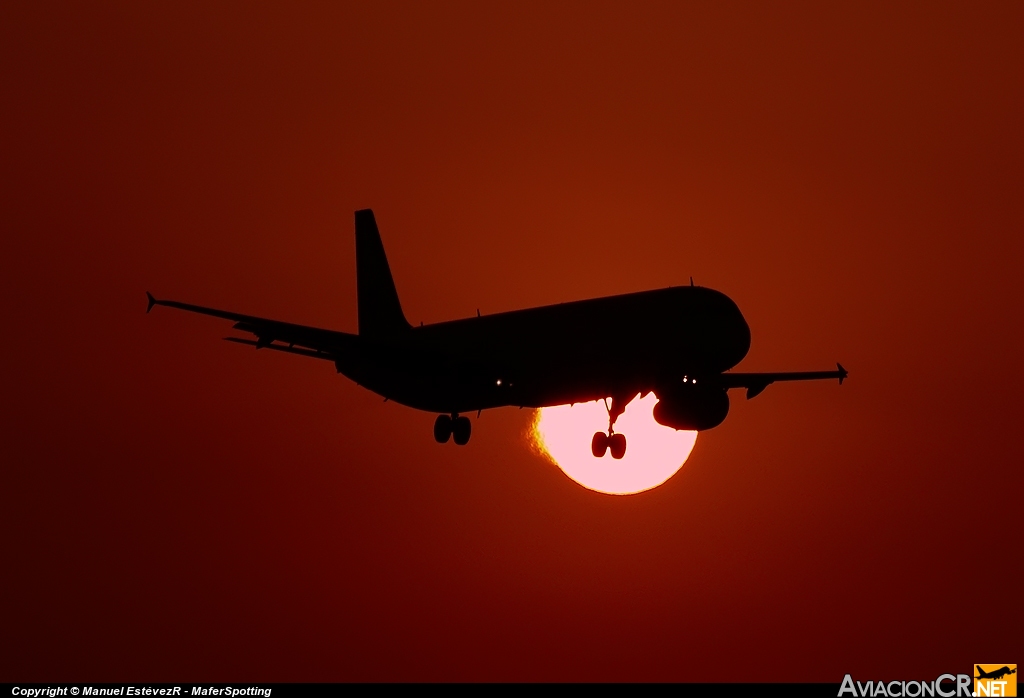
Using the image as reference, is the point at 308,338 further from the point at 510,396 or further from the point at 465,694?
the point at 465,694

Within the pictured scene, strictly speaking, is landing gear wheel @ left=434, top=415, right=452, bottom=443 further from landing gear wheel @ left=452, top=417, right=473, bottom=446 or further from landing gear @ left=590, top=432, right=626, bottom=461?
landing gear @ left=590, top=432, right=626, bottom=461

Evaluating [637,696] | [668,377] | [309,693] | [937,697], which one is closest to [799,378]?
[668,377]

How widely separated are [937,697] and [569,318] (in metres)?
18.4

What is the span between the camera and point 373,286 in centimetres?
8856

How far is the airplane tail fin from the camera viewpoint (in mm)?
86500

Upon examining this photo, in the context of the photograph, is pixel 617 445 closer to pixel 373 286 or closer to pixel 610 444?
pixel 610 444

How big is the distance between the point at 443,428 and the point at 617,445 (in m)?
8.46

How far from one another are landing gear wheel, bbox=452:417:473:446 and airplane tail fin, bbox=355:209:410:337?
788cm

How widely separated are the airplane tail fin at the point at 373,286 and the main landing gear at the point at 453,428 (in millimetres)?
7449

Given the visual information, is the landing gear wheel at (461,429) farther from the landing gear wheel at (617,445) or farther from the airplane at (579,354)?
the landing gear wheel at (617,445)

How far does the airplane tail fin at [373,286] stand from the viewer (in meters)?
86.5

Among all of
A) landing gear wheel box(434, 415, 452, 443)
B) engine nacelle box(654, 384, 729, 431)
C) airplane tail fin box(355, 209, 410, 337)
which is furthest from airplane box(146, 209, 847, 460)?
airplane tail fin box(355, 209, 410, 337)

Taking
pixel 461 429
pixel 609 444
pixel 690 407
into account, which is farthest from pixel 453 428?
pixel 690 407

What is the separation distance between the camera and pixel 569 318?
6969 cm
